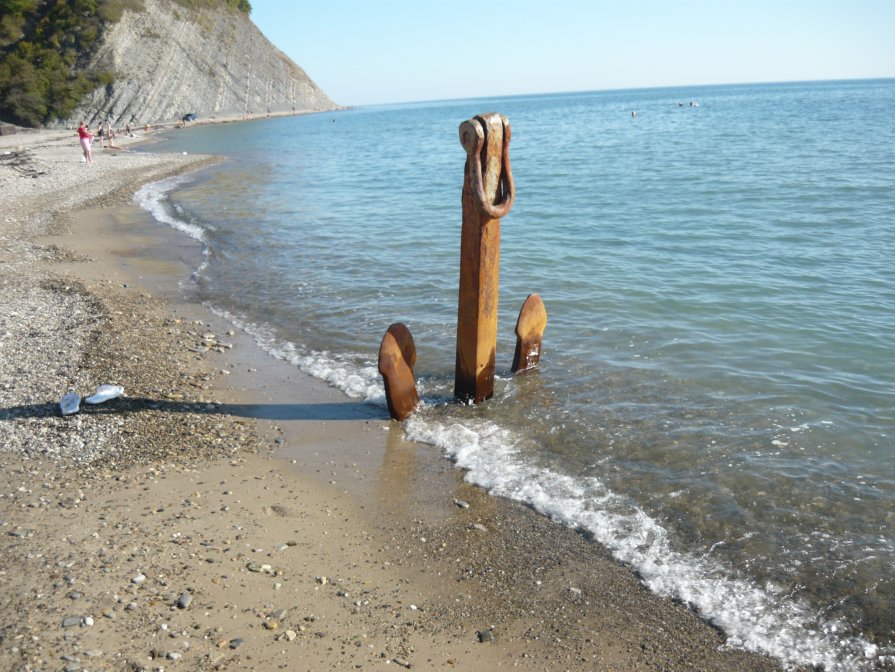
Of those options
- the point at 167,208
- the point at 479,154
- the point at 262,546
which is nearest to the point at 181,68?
the point at 167,208

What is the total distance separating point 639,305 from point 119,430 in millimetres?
8254

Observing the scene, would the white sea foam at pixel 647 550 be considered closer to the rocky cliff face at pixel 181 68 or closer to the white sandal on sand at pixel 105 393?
the white sandal on sand at pixel 105 393

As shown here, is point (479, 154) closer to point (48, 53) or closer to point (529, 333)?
point (529, 333)

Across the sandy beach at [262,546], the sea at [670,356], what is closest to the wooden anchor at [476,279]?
the sea at [670,356]

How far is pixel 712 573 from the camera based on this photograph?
17.5 feet

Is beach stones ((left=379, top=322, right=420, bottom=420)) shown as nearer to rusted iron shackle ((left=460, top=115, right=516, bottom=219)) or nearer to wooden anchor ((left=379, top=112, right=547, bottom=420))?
wooden anchor ((left=379, top=112, right=547, bottom=420))

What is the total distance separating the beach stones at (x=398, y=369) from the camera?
742 cm

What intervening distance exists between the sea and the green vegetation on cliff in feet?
171

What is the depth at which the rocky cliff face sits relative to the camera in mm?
73375

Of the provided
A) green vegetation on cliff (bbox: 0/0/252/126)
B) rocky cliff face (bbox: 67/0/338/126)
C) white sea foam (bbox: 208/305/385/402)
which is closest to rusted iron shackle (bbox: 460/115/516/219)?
white sea foam (bbox: 208/305/385/402)

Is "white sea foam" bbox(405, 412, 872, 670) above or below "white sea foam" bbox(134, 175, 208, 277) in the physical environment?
below

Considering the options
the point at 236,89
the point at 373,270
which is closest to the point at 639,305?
the point at 373,270

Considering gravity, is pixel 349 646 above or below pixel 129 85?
below

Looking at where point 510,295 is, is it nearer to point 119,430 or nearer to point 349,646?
point 119,430
